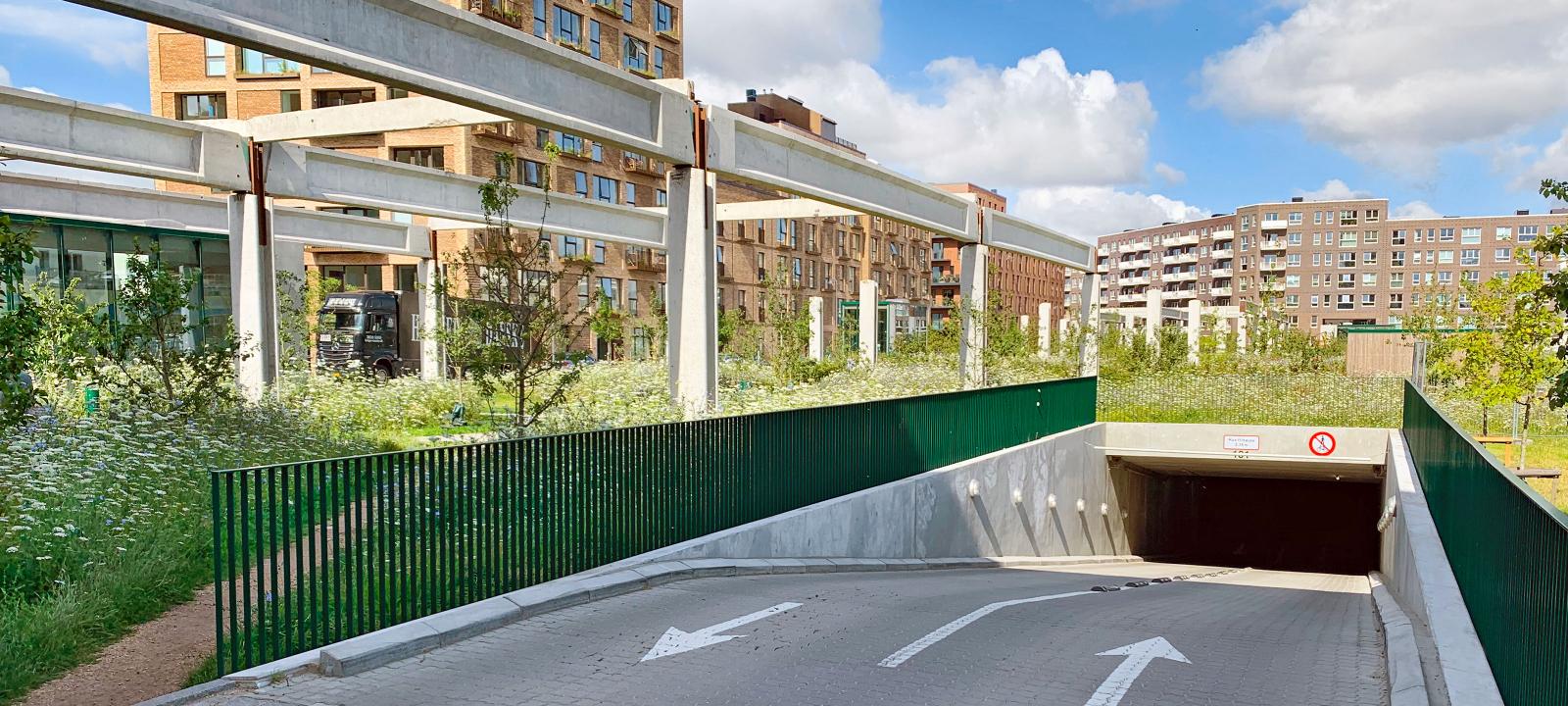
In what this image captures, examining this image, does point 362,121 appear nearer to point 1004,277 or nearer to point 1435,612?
point 1435,612

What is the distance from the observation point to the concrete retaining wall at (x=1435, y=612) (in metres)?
6.45

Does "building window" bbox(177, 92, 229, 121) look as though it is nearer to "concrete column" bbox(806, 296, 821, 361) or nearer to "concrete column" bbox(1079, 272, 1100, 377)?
"concrete column" bbox(806, 296, 821, 361)

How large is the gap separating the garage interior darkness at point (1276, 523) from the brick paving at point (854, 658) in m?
27.5

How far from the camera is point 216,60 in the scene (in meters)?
47.9

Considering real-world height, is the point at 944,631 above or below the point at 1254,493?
above

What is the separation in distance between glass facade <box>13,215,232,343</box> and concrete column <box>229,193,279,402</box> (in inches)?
402

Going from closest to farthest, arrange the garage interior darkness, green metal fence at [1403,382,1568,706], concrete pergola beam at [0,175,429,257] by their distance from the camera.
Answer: green metal fence at [1403,382,1568,706], concrete pergola beam at [0,175,429,257], the garage interior darkness

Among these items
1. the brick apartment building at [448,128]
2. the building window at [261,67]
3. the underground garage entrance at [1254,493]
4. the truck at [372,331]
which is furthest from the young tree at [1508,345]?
the building window at [261,67]

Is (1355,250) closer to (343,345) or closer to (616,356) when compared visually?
(616,356)

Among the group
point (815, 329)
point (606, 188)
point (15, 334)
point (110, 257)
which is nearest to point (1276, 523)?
point (815, 329)

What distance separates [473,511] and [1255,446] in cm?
2379

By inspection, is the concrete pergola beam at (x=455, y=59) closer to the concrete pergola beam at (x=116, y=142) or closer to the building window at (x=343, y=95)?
the concrete pergola beam at (x=116, y=142)

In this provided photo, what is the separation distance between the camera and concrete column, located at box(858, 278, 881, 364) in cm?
3031

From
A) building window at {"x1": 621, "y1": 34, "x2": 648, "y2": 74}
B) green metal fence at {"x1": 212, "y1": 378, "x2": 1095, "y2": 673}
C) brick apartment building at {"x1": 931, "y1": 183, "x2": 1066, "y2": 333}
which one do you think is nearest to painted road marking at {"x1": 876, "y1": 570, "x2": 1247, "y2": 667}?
green metal fence at {"x1": 212, "y1": 378, "x2": 1095, "y2": 673}
